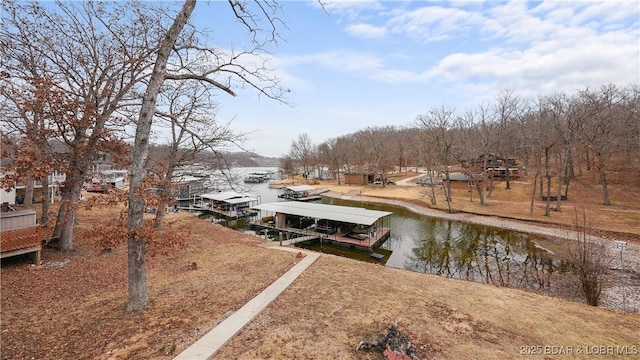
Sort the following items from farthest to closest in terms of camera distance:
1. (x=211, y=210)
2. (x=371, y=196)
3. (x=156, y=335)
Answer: (x=371, y=196) → (x=211, y=210) → (x=156, y=335)

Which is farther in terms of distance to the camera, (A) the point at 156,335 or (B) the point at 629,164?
(B) the point at 629,164

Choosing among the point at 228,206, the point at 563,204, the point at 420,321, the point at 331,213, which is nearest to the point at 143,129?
the point at 420,321

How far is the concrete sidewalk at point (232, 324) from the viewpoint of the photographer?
5.82 metres

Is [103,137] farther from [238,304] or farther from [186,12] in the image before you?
[238,304]

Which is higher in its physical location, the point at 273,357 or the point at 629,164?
the point at 629,164

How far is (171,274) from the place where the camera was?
35.5 feet

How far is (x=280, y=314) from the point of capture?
7801 mm

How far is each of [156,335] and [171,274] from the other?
4871 millimetres

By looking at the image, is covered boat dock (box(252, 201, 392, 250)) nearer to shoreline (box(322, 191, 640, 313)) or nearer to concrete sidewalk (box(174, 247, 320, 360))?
shoreline (box(322, 191, 640, 313))

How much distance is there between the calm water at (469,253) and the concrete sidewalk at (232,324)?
465cm

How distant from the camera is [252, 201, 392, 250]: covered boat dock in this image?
20.7 meters

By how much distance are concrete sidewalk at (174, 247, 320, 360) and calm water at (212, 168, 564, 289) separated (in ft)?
15.3

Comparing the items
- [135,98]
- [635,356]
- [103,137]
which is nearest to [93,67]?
[135,98]

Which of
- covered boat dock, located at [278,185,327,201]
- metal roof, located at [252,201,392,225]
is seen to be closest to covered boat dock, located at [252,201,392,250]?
metal roof, located at [252,201,392,225]
